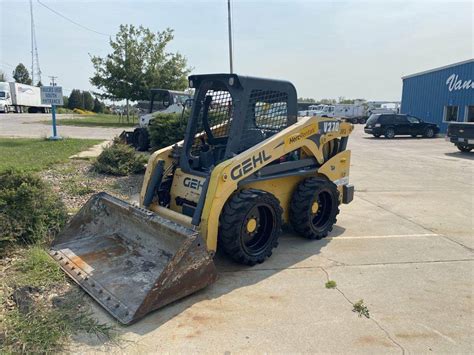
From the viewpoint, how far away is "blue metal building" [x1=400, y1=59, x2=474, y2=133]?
25.6 meters

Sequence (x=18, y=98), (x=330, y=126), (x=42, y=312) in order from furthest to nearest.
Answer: (x=18, y=98) < (x=330, y=126) < (x=42, y=312)

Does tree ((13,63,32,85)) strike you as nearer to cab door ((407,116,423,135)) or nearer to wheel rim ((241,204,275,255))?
cab door ((407,116,423,135))

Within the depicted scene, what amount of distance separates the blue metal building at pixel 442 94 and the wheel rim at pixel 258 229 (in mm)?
25605

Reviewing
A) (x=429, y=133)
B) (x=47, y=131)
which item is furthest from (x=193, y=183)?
(x=429, y=133)

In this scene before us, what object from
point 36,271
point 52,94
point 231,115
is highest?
point 52,94

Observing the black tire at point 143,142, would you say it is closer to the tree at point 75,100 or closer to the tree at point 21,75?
the tree at point 75,100

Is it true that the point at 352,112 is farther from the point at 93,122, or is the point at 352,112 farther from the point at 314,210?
the point at 314,210

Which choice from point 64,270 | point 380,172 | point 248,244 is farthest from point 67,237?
point 380,172

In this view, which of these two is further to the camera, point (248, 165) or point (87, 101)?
point (87, 101)

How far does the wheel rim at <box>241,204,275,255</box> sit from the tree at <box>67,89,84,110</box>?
6389 centimetres

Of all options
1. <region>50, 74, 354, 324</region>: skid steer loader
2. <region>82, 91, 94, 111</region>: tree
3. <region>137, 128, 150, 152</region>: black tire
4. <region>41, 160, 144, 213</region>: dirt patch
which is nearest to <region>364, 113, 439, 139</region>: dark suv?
<region>137, 128, 150, 152</region>: black tire

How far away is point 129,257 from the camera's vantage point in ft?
14.1

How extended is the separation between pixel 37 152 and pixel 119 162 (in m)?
4.17

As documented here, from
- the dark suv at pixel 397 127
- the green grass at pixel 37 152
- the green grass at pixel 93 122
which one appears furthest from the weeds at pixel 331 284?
the green grass at pixel 93 122
